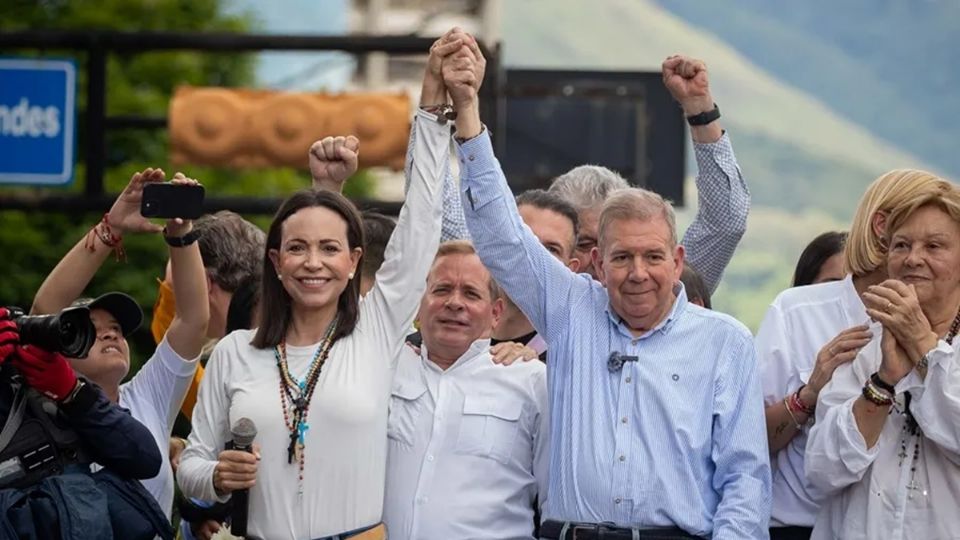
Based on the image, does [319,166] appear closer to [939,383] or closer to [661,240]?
[661,240]

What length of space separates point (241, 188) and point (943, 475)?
26.0 m

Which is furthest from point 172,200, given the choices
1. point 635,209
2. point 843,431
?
point 843,431

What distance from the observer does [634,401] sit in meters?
5.53

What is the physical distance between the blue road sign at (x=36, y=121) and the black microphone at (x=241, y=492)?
6.20 m

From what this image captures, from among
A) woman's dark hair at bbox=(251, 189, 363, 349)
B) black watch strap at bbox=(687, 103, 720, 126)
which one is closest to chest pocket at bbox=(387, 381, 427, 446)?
woman's dark hair at bbox=(251, 189, 363, 349)

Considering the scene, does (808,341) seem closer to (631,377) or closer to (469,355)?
(631,377)

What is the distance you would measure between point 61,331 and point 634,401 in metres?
1.54

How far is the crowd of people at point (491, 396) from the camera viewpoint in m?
5.43

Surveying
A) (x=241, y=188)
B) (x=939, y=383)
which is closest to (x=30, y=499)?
(x=939, y=383)

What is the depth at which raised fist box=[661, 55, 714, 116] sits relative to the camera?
620 cm

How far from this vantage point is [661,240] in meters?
5.57

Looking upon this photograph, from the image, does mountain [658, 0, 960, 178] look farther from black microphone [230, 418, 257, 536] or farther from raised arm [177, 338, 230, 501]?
black microphone [230, 418, 257, 536]

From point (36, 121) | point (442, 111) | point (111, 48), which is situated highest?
point (111, 48)

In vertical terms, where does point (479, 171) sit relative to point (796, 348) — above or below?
above
